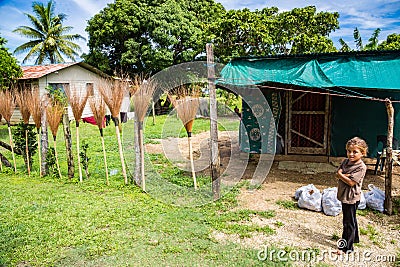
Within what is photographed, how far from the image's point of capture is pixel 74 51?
22625 millimetres

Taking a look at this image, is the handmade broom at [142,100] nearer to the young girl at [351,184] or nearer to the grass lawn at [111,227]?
the grass lawn at [111,227]

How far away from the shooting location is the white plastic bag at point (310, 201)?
4195 millimetres

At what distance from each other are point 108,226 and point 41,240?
2.41 feet

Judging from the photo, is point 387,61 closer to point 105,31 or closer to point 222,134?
point 222,134

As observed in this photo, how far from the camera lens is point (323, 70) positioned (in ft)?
17.3

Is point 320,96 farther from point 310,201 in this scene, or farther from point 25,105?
point 25,105

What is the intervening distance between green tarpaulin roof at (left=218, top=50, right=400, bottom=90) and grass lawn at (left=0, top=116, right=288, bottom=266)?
1.99 m

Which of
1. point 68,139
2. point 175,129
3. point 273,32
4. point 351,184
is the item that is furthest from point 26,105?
point 273,32

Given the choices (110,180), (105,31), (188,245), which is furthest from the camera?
(105,31)

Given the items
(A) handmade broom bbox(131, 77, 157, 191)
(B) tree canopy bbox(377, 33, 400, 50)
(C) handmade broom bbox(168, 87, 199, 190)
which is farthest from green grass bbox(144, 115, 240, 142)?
(B) tree canopy bbox(377, 33, 400, 50)

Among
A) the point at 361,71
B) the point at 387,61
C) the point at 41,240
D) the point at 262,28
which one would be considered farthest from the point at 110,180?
the point at 262,28

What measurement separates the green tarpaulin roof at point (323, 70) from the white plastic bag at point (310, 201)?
166cm

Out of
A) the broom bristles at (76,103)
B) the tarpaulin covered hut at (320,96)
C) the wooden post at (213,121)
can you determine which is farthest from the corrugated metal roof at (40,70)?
the wooden post at (213,121)

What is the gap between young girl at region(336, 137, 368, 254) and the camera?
10.1 feet
